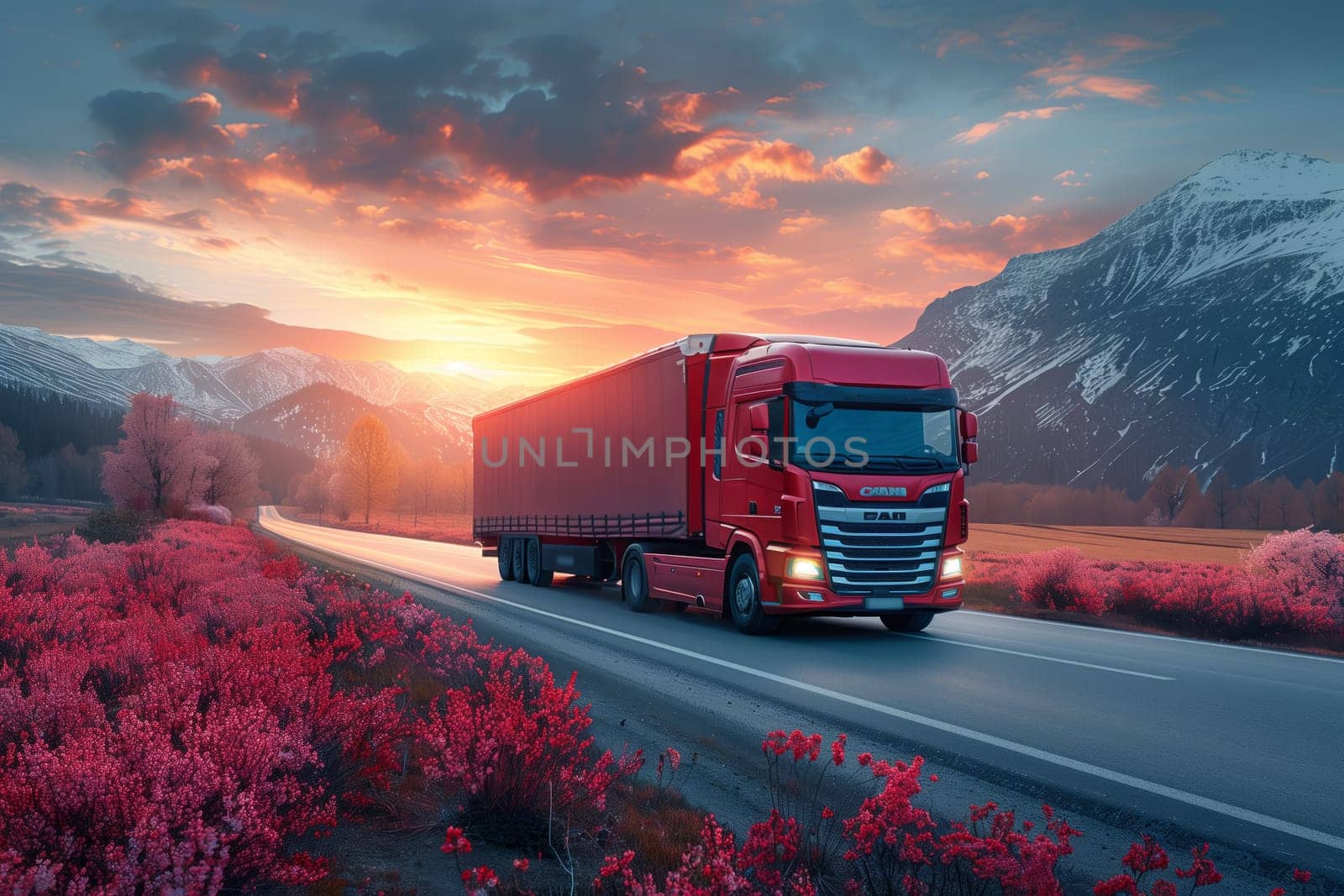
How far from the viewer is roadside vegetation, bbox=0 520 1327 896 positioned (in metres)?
3.26

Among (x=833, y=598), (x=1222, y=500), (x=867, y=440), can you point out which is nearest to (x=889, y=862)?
(x=833, y=598)

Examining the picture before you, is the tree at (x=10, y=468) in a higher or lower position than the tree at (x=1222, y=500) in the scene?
higher

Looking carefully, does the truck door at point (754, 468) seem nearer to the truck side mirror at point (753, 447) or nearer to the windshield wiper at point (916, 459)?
the truck side mirror at point (753, 447)

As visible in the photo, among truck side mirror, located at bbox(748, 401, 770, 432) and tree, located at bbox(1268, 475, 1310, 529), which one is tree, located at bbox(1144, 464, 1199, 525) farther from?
truck side mirror, located at bbox(748, 401, 770, 432)

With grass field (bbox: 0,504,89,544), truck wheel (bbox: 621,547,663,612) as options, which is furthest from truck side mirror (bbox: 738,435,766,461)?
grass field (bbox: 0,504,89,544)

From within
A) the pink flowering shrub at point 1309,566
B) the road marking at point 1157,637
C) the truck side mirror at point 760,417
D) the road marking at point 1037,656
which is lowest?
the road marking at point 1157,637

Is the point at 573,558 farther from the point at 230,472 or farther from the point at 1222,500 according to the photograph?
the point at 1222,500

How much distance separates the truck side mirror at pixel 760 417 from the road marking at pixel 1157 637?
20.6ft

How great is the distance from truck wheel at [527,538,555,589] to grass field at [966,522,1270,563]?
26288mm

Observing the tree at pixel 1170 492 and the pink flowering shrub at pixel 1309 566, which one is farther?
the tree at pixel 1170 492

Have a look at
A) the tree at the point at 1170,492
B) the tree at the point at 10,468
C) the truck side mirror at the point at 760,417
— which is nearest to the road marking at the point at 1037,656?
the truck side mirror at the point at 760,417

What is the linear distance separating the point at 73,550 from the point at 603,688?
36.9 ft

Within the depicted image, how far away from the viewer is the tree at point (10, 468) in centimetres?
13262

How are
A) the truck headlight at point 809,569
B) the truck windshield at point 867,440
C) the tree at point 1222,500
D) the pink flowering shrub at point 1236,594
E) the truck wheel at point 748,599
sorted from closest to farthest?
the truck headlight at point 809,569
the truck windshield at point 867,440
the truck wheel at point 748,599
the pink flowering shrub at point 1236,594
the tree at point 1222,500
